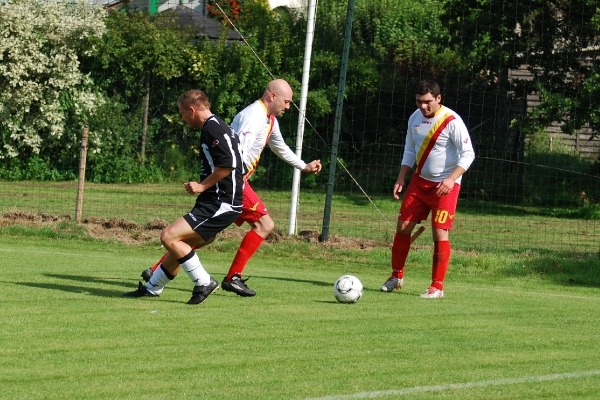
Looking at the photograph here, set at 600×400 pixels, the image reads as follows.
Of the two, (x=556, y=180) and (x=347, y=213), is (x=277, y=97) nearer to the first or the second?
(x=347, y=213)

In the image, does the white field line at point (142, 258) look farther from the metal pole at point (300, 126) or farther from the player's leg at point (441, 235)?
the metal pole at point (300, 126)

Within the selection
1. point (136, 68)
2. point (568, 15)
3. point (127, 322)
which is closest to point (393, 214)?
point (568, 15)

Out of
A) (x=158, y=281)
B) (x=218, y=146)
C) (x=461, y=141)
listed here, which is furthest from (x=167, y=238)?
(x=461, y=141)

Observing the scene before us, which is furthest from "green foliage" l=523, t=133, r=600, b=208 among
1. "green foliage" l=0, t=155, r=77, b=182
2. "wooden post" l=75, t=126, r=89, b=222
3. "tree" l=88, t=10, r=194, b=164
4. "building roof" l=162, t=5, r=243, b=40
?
"wooden post" l=75, t=126, r=89, b=222

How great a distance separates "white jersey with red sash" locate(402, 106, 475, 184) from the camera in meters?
10.5

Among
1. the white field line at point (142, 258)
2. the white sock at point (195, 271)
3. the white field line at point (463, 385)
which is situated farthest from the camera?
the white field line at point (142, 258)

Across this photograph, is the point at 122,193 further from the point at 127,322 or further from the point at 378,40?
the point at 127,322

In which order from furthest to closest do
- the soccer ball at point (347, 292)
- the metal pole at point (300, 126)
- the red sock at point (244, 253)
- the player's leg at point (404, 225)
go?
the metal pole at point (300, 126) < the player's leg at point (404, 225) < the red sock at point (244, 253) < the soccer ball at point (347, 292)

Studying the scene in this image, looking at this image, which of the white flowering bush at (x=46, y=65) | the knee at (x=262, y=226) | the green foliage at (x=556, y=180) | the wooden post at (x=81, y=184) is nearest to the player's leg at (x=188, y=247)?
the knee at (x=262, y=226)

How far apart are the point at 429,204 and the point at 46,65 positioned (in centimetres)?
1679

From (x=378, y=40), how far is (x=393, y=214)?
583 cm

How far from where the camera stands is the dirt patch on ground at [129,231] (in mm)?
15219

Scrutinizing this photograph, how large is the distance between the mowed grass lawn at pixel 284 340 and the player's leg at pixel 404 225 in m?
0.17

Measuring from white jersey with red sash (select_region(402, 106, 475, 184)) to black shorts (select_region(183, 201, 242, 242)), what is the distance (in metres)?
2.45
